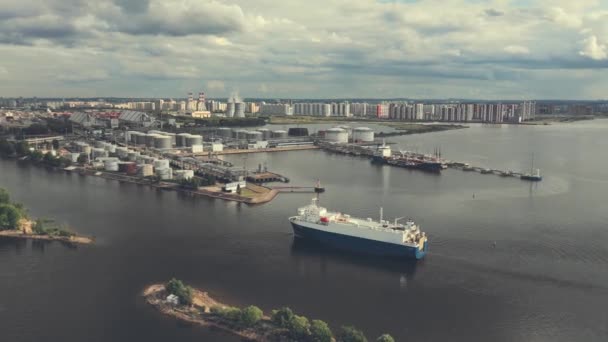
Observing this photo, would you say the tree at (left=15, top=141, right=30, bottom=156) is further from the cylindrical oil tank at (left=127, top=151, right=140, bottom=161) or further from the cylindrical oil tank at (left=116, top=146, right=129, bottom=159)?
the cylindrical oil tank at (left=127, top=151, right=140, bottom=161)

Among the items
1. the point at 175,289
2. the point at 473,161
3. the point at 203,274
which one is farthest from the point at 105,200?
the point at 473,161

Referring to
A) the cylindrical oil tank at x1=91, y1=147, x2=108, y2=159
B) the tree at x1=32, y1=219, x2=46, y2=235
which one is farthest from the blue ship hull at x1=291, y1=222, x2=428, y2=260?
the cylindrical oil tank at x1=91, y1=147, x2=108, y2=159

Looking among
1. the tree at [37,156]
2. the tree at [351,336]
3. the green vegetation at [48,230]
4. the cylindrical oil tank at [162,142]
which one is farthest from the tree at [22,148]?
the tree at [351,336]

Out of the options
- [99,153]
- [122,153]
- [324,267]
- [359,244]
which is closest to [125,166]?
[122,153]

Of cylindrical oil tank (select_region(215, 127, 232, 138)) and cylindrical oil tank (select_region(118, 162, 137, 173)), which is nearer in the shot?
cylindrical oil tank (select_region(118, 162, 137, 173))

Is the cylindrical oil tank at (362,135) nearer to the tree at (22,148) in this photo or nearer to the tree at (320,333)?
the tree at (22,148)

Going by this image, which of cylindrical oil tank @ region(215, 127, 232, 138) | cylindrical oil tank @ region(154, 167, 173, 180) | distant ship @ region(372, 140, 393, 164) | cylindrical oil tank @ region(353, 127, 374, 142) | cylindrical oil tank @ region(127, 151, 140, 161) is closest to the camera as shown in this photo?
cylindrical oil tank @ region(154, 167, 173, 180)

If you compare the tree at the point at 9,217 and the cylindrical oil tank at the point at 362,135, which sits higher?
the cylindrical oil tank at the point at 362,135
